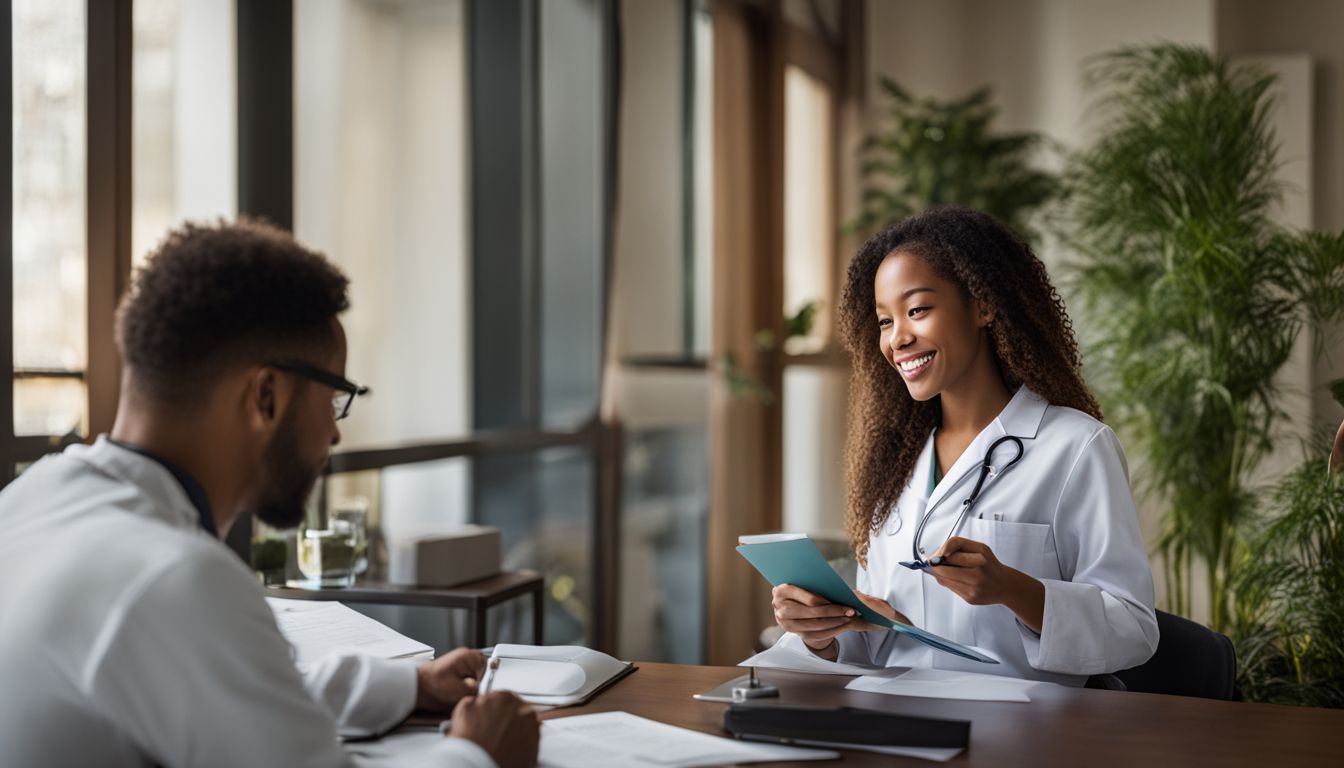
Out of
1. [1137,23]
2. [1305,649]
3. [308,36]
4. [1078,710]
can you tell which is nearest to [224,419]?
[1078,710]

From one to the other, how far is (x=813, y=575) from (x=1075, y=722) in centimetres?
39

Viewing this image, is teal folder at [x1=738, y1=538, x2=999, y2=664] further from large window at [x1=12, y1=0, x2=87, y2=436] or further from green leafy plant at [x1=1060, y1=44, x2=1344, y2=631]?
green leafy plant at [x1=1060, y1=44, x2=1344, y2=631]

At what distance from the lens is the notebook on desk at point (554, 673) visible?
1.56 m

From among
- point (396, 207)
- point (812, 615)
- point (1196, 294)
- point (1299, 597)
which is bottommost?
point (1299, 597)

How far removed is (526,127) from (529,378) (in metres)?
0.82

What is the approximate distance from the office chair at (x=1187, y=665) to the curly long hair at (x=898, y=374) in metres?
0.40

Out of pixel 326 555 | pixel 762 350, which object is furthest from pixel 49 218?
pixel 762 350

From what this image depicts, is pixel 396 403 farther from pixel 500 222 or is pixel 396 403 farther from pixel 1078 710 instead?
pixel 1078 710

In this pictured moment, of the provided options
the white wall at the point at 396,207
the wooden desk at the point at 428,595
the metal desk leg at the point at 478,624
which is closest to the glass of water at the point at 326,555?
the wooden desk at the point at 428,595

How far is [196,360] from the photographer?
45.5 inches

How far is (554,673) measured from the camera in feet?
5.29

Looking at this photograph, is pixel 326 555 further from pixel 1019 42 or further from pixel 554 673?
pixel 1019 42

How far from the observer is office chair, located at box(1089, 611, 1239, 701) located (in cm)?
183

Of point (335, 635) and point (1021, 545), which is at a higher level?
point (1021, 545)
